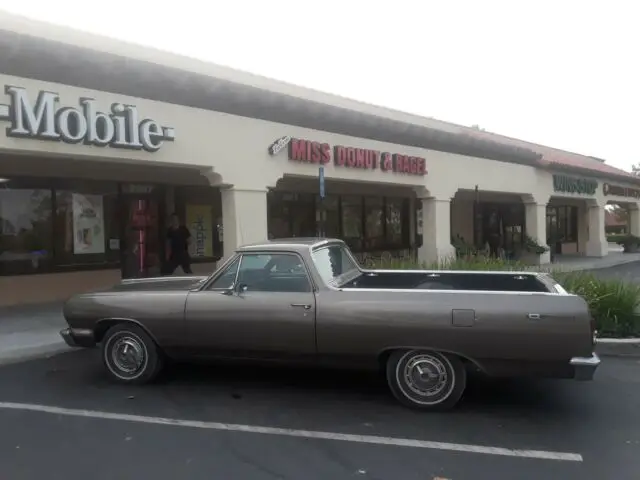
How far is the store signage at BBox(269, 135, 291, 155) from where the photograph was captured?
38.1 feet

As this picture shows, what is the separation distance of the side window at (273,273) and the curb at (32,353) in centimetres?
329

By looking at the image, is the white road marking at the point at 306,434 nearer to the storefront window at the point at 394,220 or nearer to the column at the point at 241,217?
the column at the point at 241,217

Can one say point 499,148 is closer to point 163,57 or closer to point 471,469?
point 163,57

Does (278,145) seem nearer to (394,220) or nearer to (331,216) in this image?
(331,216)

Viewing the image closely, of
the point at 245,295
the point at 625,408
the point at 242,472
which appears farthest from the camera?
the point at 245,295

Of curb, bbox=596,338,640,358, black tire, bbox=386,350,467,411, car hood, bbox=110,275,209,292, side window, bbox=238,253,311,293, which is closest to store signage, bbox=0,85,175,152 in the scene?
car hood, bbox=110,275,209,292

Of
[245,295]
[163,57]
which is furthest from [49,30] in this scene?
[245,295]

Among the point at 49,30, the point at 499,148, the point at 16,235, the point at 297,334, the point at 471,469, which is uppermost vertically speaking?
the point at 49,30

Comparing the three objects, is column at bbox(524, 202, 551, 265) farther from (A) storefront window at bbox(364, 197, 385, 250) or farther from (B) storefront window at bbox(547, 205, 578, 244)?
(B) storefront window at bbox(547, 205, 578, 244)

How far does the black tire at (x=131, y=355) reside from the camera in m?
5.86

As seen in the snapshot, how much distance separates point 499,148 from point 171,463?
53.6 ft

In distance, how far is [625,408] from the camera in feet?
17.1

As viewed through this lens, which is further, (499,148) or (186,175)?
(499,148)

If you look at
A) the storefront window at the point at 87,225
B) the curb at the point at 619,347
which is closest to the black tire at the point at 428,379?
the curb at the point at 619,347
